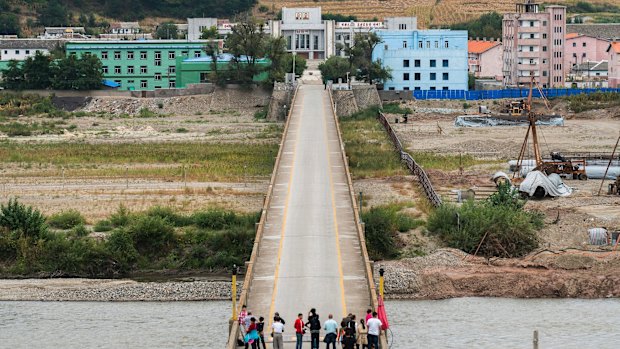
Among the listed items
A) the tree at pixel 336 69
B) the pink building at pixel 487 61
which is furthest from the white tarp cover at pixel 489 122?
the pink building at pixel 487 61

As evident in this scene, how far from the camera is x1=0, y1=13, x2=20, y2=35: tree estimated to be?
163 m

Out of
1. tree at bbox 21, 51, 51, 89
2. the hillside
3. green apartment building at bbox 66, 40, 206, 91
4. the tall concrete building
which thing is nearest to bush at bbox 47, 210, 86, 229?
tree at bbox 21, 51, 51, 89

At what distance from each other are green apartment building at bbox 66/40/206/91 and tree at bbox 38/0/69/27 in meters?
55.8

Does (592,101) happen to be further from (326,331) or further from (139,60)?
(326,331)

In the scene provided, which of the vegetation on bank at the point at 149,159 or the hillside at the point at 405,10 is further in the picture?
the hillside at the point at 405,10

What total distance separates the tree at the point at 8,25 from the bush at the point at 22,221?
377ft

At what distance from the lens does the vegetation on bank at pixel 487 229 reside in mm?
49000

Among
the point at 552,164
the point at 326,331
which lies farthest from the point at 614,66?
the point at 326,331

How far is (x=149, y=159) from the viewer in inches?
2901

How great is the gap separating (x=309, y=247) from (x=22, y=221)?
12.7 m

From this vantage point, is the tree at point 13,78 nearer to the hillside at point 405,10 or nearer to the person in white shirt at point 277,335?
the person in white shirt at point 277,335

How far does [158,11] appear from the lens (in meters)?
185

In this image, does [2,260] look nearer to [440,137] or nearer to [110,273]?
[110,273]

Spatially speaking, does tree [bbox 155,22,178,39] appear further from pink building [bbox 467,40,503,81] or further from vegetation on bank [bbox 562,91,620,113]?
vegetation on bank [bbox 562,91,620,113]
